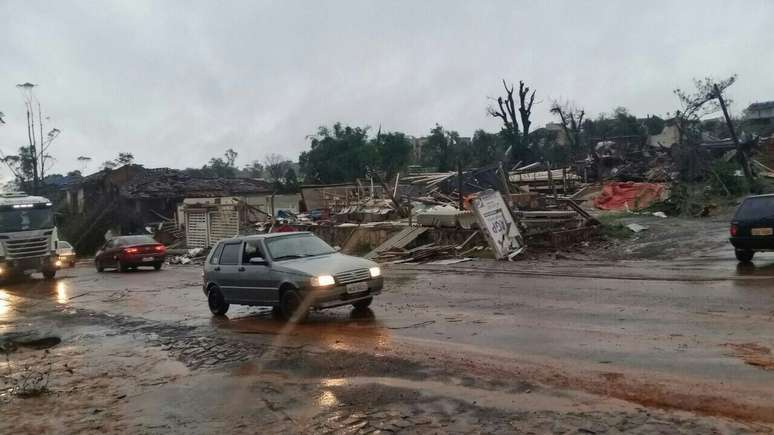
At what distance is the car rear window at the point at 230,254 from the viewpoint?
12438 millimetres

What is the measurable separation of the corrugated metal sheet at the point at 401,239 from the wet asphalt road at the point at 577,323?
5.40 meters

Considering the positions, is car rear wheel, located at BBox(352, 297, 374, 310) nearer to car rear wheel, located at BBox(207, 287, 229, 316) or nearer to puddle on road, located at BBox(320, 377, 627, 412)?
car rear wheel, located at BBox(207, 287, 229, 316)

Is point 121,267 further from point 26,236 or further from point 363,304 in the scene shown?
point 363,304

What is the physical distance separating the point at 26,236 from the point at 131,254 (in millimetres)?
4189

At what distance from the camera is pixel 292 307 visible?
10.9m

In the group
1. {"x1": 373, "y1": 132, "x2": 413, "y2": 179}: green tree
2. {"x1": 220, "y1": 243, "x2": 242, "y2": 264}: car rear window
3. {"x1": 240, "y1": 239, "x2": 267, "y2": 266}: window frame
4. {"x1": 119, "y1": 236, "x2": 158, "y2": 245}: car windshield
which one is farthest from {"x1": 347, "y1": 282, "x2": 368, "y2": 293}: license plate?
{"x1": 373, "y1": 132, "x2": 413, "y2": 179}: green tree

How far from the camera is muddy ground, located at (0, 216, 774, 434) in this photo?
568 cm

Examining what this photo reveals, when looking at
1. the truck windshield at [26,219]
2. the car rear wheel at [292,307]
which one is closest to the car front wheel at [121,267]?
the truck windshield at [26,219]

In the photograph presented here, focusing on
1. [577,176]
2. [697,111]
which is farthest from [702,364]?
[697,111]

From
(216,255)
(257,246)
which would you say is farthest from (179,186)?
(257,246)

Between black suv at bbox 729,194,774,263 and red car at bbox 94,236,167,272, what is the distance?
21295 mm

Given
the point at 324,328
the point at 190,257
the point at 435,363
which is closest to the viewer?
the point at 435,363

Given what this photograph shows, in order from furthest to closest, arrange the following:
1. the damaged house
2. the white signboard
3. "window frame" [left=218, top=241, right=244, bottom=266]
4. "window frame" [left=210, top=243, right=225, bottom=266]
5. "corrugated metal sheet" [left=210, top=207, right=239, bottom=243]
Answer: the damaged house, "corrugated metal sheet" [left=210, top=207, right=239, bottom=243], the white signboard, "window frame" [left=210, top=243, right=225, bottom=266], "window frame" [left=218, top=241, right=244, bottom=266]

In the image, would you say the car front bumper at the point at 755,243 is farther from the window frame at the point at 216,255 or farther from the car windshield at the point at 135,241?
the car windshield at the point at 135,241
